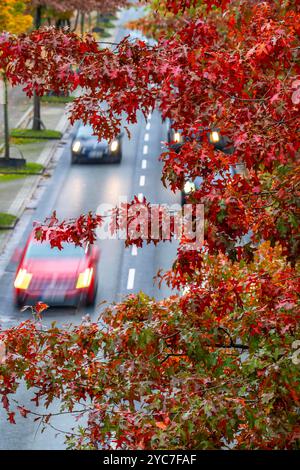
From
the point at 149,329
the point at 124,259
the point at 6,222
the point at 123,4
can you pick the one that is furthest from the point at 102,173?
the point at 149,329

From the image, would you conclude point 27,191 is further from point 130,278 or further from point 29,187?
point 130,278

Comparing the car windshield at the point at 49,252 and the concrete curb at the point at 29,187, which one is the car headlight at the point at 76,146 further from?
the car windshield at the point at 49,252

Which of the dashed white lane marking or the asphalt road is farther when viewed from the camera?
the dashed white lane marking

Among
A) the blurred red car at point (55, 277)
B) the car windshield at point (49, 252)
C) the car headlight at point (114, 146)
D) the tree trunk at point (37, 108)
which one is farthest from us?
the tree trunk at point (37, 108)

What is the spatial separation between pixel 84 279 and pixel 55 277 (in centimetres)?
71

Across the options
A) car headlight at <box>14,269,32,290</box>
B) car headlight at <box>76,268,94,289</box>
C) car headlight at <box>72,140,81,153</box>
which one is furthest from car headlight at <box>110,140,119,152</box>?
car headlight at <box>14,269,32,290</box>

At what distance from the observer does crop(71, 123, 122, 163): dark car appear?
41156mm

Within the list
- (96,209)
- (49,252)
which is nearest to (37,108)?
(96,209)

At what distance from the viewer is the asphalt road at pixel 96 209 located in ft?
66.5

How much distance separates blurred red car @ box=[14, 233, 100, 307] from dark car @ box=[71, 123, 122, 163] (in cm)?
1581

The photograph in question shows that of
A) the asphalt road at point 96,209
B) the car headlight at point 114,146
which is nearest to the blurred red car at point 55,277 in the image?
the asphalt road at point 96,209

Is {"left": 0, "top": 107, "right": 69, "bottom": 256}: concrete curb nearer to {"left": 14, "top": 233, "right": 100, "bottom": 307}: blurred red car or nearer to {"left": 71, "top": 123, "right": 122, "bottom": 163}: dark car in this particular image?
{"left": 71, "top": 123, "right": 122, "bottom": 163}: dark car

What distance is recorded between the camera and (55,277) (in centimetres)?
2492

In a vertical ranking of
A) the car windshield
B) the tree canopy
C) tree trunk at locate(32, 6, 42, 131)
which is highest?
tree trunk at locate(32, 6, 42, 131)
